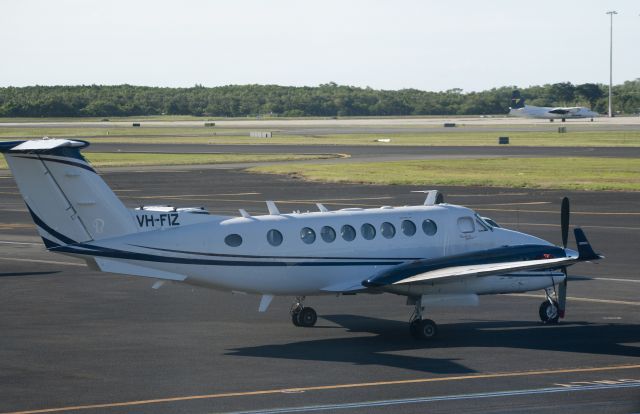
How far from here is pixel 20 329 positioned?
88.5 ft

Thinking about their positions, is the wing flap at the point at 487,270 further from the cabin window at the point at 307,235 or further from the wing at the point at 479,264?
the cabin window at the point at 307,235

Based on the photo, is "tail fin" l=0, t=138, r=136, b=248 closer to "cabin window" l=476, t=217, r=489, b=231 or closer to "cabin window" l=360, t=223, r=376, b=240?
"cabin window" l=360, t=223, r=376, b=240

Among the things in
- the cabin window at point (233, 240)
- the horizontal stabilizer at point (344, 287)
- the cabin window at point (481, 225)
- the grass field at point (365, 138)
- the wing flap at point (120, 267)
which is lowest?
the grass field at point (365, 138)

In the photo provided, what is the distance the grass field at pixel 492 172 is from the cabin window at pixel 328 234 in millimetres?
42908

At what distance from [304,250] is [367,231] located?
5.76ft

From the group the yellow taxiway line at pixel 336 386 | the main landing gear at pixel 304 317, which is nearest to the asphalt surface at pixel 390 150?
the main landing gear at pixel 304 317

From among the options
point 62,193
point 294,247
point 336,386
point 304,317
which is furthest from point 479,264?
point 62,193

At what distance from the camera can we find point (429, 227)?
2725 cm

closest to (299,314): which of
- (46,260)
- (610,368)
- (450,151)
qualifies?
(610,368)

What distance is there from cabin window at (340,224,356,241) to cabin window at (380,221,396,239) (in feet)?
2.46

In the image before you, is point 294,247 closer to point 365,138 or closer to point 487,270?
point 487,270

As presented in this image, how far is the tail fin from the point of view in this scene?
2386 cm

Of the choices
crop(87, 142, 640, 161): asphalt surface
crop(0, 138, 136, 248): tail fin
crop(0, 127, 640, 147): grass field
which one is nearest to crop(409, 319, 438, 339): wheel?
crop(0, 138, 136, 248): tail fin

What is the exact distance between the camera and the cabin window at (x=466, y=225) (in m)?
27.5
